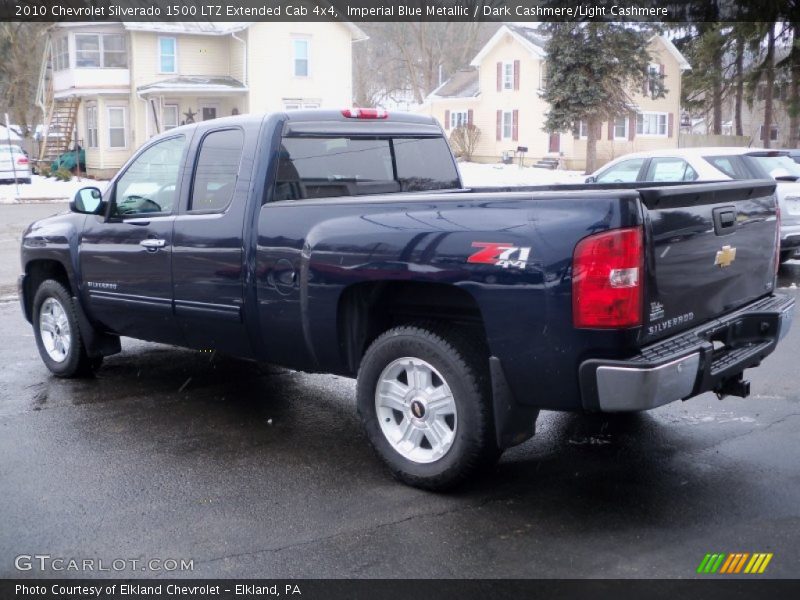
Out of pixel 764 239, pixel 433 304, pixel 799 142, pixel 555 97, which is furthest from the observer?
pixel 799 142

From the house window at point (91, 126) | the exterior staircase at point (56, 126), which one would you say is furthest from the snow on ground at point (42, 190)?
the exterior staircase at point (56, 126)

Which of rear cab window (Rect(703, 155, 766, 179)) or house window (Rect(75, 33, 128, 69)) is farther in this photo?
house window (Rect(75, 33, 128, 69))

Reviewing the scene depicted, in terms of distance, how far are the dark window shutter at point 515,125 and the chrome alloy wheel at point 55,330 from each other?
4068cm

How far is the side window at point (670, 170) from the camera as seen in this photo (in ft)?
40.7

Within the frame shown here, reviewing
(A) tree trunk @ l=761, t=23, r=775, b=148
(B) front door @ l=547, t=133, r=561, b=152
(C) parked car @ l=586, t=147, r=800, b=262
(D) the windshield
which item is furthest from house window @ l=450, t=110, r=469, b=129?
(C) parked car @ l=586, t=147, r=800, b=262

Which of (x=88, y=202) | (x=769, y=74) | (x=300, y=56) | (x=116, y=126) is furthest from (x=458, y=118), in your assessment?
(x=88, y=202)

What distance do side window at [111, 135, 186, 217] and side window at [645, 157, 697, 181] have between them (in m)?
7.82

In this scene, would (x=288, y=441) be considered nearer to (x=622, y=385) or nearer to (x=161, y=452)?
(x=161, y=452)

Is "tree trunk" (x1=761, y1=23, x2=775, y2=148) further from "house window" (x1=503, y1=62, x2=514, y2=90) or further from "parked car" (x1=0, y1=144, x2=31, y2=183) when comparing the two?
"parked car" (x1=0, y1=144, x2=31, y2=183)

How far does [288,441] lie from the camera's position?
5898mm

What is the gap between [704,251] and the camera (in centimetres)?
473

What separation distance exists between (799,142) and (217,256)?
42513 mm

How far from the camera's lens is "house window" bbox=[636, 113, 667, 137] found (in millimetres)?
45666

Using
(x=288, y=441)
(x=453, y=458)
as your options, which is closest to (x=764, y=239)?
(x=453, y=458)
